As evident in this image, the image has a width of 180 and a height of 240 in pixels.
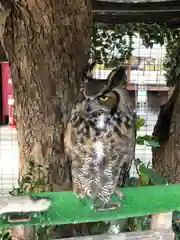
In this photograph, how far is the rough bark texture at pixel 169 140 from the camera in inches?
55.9

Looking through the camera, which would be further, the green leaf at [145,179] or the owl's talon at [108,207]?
the green leaf at [145,179]

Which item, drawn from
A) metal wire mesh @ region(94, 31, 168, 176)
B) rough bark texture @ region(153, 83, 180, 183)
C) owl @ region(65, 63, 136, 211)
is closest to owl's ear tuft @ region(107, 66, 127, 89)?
owl @ region(65, 63, 136, 211)

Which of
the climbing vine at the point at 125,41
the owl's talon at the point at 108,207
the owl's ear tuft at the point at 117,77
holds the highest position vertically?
the climbing vine at the point at 125,41

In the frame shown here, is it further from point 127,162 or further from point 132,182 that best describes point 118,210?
point 132,182

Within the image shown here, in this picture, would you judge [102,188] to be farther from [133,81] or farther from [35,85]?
[133,81]

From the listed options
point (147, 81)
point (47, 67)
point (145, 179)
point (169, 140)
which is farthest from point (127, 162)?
point (147, 81)

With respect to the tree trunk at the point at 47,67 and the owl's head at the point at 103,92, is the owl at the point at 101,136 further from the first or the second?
the tree trunk at the point at 47,67

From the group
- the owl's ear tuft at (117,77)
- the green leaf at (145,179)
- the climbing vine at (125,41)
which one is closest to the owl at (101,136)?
the owl's ear tuft at (117,77)

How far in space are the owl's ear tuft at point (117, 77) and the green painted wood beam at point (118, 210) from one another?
0.24m

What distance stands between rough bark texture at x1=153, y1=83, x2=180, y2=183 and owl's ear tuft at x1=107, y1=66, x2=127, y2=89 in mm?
623

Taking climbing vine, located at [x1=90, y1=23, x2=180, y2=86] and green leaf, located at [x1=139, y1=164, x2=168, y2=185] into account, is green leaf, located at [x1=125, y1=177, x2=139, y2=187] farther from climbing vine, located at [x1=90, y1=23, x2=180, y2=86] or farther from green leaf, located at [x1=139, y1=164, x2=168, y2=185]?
climbing vine, located at [x1=90, y1=23, x2=180, y2=86]

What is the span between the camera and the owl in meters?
0.82

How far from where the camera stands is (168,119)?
1498mm

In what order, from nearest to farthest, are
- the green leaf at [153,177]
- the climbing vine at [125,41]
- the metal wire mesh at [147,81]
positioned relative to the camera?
the green leaf at [153,177] → the climbing vine at [125,41] → the metal wire mesh at [147,81]
